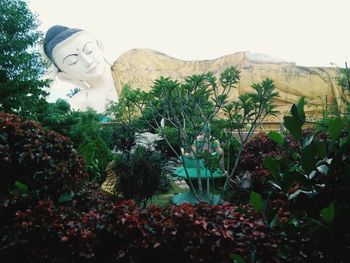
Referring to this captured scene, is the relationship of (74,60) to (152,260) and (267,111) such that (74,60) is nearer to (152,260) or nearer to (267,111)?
(267,111)

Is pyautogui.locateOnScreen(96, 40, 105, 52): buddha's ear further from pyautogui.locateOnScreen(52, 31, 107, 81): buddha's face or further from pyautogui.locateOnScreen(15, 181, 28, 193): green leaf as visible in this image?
pyautogui.locateOnScreen(15, 181, 28, 193): green leaf

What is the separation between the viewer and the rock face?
8.94 metres

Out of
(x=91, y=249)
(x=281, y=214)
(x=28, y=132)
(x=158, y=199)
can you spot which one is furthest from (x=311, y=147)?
(x=158, y=199)

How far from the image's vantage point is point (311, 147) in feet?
2.72

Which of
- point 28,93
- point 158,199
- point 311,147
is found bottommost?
point 158,199

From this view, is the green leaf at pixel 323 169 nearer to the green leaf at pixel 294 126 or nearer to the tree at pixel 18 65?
the green leaf at pixel 294 126

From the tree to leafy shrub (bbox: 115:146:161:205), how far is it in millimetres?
2626

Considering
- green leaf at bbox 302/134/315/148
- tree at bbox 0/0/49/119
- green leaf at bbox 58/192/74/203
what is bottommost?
green leaf at bbox 58/192/74/203

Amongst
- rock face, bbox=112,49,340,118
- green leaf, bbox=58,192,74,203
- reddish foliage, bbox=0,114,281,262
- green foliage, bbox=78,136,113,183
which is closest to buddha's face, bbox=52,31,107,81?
rock face, bbox=112,49,340,118

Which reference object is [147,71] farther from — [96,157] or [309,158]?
[309,158]

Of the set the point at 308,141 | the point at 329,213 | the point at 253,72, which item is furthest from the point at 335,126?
the point at 253,72

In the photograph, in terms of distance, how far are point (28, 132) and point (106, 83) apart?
9.03m

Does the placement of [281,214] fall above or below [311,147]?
below

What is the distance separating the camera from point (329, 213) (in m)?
0.77
